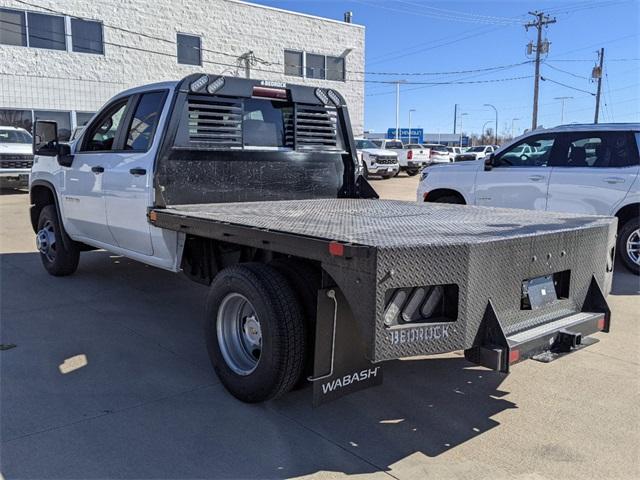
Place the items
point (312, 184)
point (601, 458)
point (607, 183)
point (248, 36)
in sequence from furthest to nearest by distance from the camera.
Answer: point (248, 36) < point (607, 183) < point (312, 184) < point (601, 458)

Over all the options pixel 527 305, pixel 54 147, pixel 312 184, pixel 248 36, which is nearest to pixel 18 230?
pixel 54 147

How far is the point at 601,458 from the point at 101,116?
545cm

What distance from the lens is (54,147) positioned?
635 cm

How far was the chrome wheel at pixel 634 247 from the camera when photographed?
738 centimetres

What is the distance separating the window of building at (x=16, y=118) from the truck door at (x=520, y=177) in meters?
18.6

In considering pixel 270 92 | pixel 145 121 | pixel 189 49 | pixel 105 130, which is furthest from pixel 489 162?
pixel 189 49

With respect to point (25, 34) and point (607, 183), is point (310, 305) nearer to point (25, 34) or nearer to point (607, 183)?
point (607, 183)

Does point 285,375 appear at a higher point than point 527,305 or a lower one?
lower

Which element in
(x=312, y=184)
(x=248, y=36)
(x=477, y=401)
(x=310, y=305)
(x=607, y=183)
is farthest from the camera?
(x=248, y=36)

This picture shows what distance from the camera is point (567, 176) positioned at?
7691 mm

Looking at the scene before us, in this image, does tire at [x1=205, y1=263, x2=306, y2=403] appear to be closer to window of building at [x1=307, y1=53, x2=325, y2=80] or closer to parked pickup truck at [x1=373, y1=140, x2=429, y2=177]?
window of building at [x1=307, y1=53, x2=325, y2=80]

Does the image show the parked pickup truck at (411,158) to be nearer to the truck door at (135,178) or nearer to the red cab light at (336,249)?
the truck door at (135,178)

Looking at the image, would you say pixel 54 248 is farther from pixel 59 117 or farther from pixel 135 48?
pixel 135 48

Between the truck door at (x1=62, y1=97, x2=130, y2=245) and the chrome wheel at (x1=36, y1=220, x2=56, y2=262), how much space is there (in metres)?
0.58
